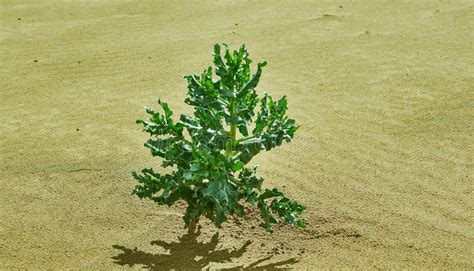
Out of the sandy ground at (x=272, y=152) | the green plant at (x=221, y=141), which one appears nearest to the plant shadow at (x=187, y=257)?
the sandy ground at (x=272, y=152)

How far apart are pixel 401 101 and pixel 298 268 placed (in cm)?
257

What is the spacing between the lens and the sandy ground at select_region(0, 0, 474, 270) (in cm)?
386

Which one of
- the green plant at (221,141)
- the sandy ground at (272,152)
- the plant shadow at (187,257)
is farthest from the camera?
the sandy ground at (272,152)

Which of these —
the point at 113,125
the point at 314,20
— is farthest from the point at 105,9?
the point at 113,125

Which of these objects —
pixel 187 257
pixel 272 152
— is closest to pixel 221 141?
pixel 187 257

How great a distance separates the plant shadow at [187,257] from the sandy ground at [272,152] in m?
0.01

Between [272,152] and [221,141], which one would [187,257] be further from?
[272,152]

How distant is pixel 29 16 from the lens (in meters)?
8.41

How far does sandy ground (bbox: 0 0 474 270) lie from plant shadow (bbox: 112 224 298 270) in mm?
10

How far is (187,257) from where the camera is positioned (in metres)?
3.72

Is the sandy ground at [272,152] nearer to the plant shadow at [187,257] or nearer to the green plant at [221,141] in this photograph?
the plant shadow at [187,257]

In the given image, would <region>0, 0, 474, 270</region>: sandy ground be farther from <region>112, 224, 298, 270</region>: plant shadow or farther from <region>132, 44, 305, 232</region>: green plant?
<region>132, 44, 305, 232</region>: green plant

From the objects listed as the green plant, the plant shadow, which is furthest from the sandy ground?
the green plant

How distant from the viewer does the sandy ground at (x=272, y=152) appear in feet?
12.6
